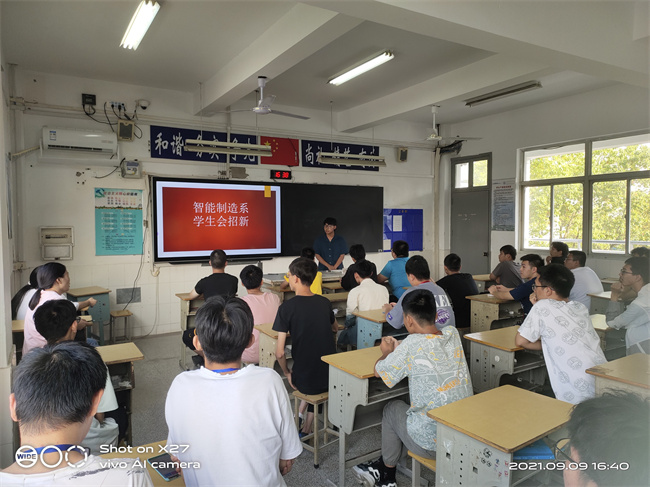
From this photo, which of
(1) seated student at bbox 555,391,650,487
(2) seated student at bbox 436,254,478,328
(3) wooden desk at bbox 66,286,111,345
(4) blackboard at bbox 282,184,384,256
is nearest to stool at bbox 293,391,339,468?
(1) seated student at bbox 555,391,650,487

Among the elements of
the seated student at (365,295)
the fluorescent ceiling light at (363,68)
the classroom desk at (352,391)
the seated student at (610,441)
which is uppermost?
the fluorescent ceiling light at (363,68)

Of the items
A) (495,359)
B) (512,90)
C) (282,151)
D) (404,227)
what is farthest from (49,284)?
(404,227)

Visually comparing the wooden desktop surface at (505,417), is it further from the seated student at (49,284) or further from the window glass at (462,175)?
the window glass at (462,175)

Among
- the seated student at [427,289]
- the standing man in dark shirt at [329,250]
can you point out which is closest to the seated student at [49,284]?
the seated student at [427,289]

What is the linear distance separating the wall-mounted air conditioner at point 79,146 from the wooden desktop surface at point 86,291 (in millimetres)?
1620

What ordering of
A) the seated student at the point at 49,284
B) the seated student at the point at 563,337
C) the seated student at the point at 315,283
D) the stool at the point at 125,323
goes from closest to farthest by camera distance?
the seated student at the point at 563,337, the seated student at the point at 49,284, the seated student at the point at 315,283, the stool at the point at 125,323

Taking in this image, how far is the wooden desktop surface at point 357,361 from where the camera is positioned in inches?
89.1

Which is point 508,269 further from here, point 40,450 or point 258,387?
point 40,450

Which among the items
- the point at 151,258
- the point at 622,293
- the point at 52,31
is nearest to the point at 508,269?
the point at 622,293

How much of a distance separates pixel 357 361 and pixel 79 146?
466 centimetres

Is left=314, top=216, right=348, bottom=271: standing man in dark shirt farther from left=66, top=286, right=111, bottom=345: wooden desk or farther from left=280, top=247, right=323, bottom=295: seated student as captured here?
left=66, top=286, right=111, bottom=345: wooden desk

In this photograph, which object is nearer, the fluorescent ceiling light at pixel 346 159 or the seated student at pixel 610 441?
the seated student at pixel 610 441

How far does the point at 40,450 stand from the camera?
0.94 meters

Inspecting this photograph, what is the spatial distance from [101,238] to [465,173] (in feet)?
20.9
